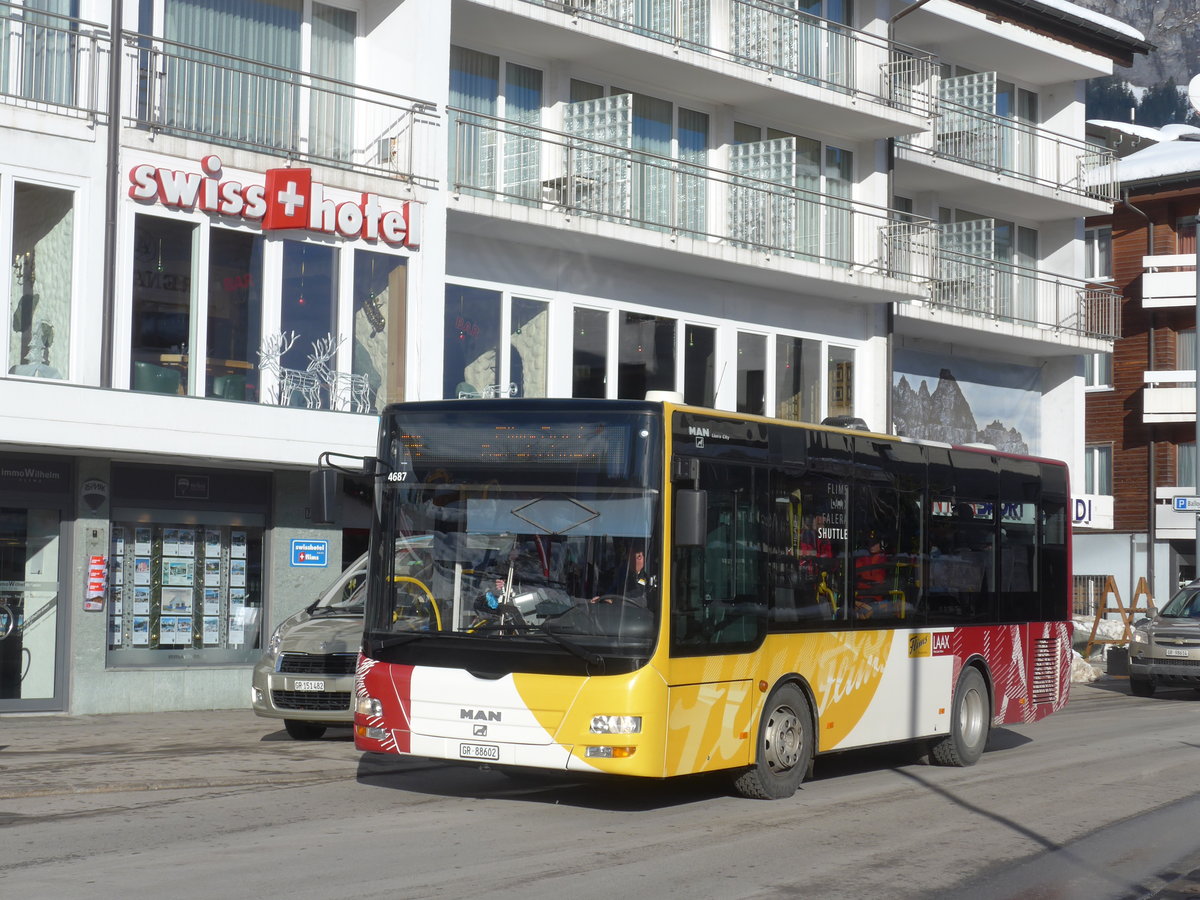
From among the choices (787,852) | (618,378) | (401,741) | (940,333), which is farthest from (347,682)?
(940,333)

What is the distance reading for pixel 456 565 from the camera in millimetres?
11555

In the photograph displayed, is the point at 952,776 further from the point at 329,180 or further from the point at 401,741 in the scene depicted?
the point at 329,180

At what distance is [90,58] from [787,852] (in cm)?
1306

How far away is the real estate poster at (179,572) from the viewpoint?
20281 mm

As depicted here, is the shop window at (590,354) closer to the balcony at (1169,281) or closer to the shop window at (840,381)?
the shop window at (840,381)

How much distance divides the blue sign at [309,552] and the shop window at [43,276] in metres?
4.01

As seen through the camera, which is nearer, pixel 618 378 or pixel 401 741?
pixel 401 741

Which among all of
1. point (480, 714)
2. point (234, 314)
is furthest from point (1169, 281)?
point (480, 714)

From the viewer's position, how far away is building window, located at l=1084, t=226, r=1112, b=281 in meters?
48.2

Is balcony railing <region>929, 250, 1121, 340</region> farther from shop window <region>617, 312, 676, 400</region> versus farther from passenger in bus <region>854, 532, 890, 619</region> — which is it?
passenger in bus <region>854, 532, 890, 619</region>

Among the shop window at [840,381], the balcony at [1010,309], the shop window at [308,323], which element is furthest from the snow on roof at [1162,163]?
the shop window at [308,323]

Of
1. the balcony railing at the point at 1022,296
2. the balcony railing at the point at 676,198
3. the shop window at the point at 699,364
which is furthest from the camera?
the balcony railing at the point at 1022,296

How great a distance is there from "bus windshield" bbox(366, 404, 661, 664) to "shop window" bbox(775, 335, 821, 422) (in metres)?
16.1

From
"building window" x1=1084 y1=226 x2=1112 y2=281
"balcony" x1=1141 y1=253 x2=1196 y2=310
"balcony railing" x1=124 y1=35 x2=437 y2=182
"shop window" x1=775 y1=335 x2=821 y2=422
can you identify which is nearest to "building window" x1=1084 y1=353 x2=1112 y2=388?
"building window" x1=1084 y1=226 x2=1112 y2=281
